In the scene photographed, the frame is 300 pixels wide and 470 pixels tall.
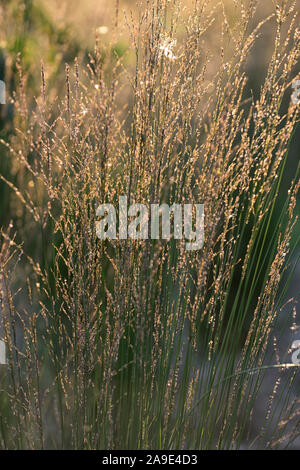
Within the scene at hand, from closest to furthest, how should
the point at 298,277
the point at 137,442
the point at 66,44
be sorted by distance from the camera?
the point at 137,442 < the point at 66,44 < the point at 298,277

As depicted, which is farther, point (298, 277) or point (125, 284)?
point (298, 277)

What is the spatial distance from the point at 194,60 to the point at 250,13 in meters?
0.17

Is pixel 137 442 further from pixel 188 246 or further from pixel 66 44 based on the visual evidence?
pixel 66 44

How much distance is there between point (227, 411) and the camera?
1306mm

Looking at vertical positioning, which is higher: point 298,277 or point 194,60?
point 194,60

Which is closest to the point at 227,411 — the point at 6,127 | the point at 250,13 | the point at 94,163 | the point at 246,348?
the point at 246,348

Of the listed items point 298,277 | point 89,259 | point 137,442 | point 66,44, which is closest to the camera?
point 89,259

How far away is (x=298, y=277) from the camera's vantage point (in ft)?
9.85

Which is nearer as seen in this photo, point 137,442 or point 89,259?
point 89,259
